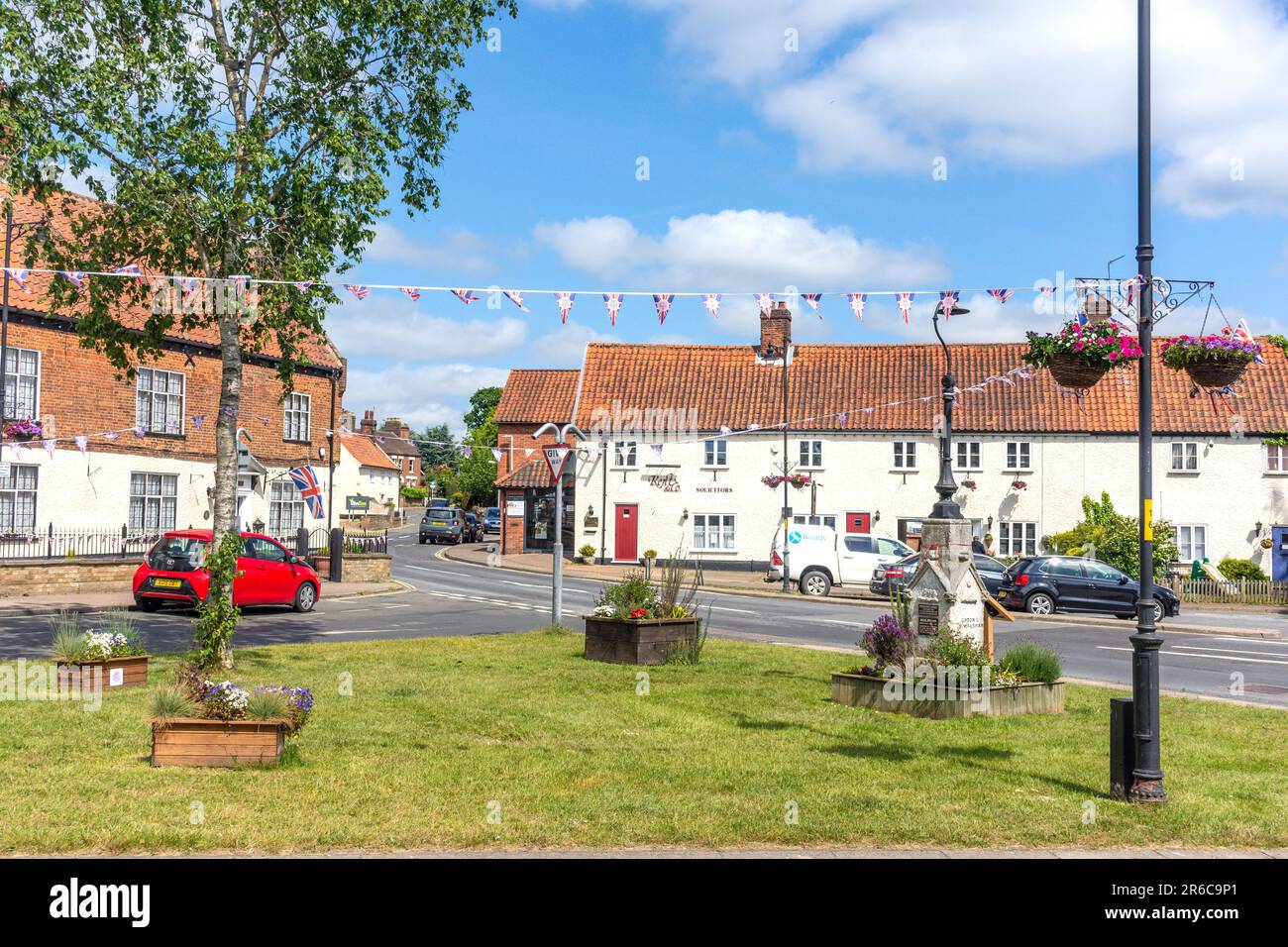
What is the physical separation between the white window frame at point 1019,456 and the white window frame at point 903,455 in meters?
3.48

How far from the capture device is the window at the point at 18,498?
87.2 feet

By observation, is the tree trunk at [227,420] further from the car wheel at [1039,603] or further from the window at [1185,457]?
the window at [1185,457]

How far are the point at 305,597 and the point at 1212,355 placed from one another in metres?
19.3

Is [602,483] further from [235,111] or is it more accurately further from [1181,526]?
[235,111]

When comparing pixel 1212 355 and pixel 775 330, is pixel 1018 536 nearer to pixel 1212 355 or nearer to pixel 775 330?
pixel 775 330

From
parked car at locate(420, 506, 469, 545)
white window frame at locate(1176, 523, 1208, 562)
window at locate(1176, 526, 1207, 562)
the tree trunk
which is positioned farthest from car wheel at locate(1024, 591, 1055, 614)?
parked car at locate(420, 506, 469, 545)

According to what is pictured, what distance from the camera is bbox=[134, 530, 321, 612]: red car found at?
21.3m

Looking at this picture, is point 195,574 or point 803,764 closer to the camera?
Result: point 803,764

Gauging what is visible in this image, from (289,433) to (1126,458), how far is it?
3069 centimetres

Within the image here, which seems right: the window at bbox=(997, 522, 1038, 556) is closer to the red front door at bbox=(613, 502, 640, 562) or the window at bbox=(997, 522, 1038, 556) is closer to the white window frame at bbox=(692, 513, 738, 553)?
the white window frame at bbox=(692, 513, 738, 553)

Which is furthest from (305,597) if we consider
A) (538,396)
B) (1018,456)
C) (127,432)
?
(538,396)

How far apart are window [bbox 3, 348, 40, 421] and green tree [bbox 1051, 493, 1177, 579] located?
3220 cm
